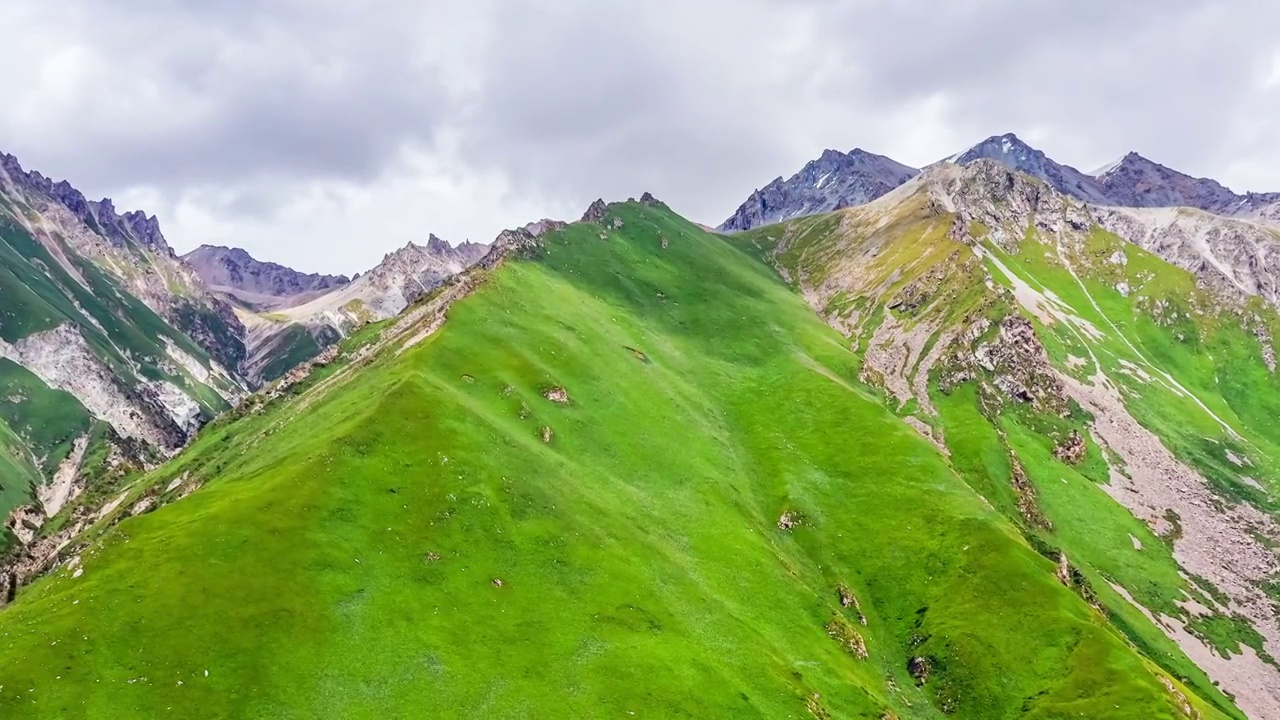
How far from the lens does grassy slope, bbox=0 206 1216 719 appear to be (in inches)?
2250

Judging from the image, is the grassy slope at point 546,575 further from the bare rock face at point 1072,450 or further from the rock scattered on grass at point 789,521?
the bare rock face at point 1072,450

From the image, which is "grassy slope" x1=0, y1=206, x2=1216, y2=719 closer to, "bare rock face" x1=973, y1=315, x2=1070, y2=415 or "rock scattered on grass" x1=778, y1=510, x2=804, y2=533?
"rock scattered on grass" x1=778, y1=510, x2=804, y2=533

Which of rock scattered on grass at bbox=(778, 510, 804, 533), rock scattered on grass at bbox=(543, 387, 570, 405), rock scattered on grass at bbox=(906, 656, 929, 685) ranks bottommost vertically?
rock scattered on grass at bbox=(906, 656, 929, 685)

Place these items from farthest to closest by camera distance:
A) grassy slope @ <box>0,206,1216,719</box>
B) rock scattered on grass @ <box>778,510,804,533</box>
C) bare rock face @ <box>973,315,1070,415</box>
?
1. bare rock face @ <box>973,315,1070,415</box>
2. rock scattered on grass @ <box>778,510,804,533</box>
3. grassy slope @ <box>0,206,1216,719</box>

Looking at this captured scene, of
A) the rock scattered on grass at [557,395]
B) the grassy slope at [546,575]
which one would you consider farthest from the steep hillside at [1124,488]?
the rock scattered on grass at [557,395]

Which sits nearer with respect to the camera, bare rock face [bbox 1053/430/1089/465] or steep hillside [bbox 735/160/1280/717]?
steep hillside [bbox 735/160/1280/717]

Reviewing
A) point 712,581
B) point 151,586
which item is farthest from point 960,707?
point 151,586

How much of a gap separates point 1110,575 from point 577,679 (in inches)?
4124

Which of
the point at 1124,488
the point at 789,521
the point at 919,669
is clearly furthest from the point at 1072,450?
the point at 919,669

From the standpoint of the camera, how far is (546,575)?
74.8m

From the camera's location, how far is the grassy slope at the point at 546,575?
188 ft

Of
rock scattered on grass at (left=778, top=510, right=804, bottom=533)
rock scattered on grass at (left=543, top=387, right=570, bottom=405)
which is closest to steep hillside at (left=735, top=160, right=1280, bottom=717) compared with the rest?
rock scattered on grass at (left=778, top=510, right=804, bottom=533)

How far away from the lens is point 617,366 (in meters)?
135

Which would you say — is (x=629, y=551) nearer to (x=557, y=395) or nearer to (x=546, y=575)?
(x=546, y=575)
